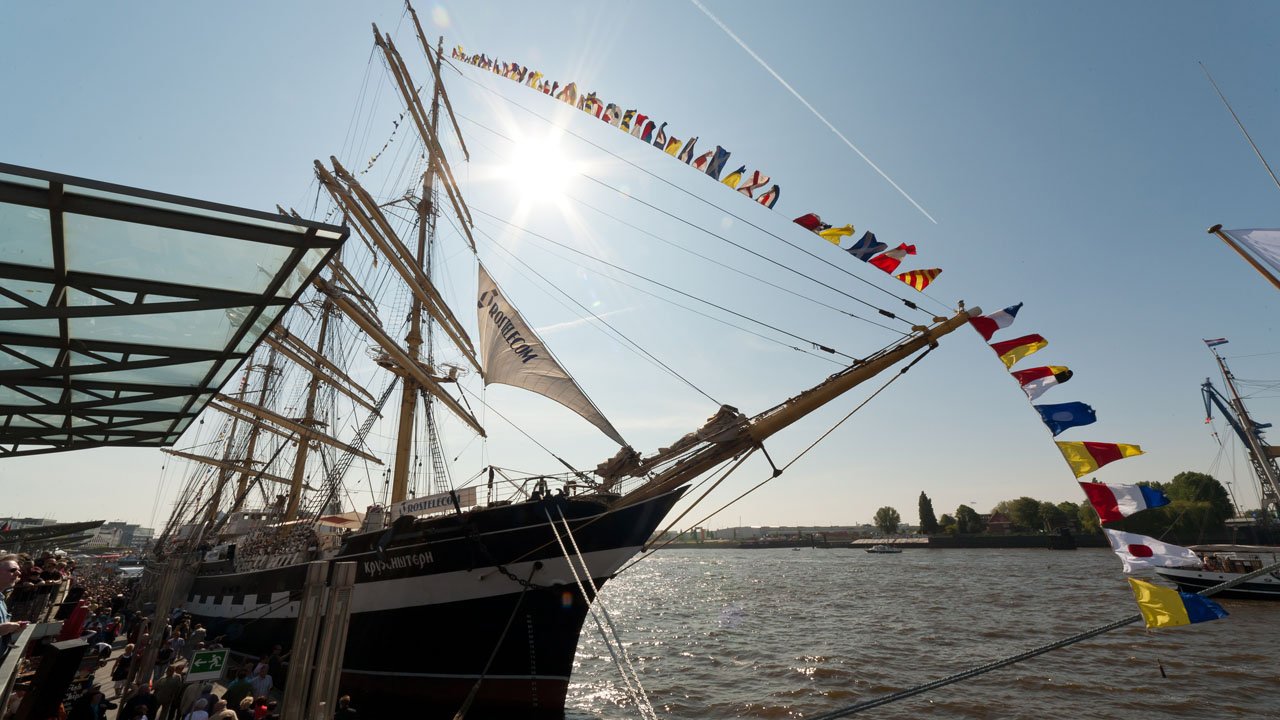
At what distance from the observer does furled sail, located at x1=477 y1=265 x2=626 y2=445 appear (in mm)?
11070

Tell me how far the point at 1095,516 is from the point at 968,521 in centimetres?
1869

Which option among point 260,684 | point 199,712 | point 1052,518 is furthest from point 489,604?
point 1052,518

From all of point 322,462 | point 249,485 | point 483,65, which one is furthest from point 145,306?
point 249,485

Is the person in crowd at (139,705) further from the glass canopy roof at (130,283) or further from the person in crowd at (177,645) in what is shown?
the person in crowd at (177,645)

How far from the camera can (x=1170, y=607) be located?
490 cm

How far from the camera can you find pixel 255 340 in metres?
5.76

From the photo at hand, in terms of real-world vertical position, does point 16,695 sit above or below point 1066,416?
below

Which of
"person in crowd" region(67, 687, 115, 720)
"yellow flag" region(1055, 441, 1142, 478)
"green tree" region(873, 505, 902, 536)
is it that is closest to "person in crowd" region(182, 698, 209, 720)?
"person in crowd" region(67, 687, 115, 720)

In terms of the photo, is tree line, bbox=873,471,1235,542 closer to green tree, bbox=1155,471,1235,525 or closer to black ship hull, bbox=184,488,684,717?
green tree, bbox=1155,471,1235,525

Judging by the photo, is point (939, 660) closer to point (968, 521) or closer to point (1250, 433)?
point (1250, 433)

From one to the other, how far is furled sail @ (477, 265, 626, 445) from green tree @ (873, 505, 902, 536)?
114045 millimetres

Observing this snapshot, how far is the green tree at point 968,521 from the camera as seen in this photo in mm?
85062

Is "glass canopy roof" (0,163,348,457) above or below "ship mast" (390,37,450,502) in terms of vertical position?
below

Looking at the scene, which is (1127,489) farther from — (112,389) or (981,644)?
(981,644)
